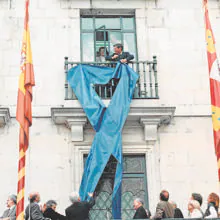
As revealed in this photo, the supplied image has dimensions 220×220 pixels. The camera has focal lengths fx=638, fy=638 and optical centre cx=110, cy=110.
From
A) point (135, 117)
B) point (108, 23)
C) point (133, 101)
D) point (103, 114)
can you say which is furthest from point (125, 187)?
point (108, 23)

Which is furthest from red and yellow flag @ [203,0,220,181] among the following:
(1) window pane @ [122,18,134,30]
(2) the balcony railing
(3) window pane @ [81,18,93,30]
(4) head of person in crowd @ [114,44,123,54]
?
(3) window pane @ [81,18,93,30]

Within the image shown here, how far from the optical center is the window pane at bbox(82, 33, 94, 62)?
15538 mm

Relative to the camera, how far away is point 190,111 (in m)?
14.9

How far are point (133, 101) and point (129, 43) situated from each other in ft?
6.02

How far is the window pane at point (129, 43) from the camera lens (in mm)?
15742

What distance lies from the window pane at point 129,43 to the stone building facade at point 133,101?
0.08ft

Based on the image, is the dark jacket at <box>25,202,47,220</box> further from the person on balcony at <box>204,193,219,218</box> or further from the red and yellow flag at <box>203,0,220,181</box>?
the red and yellow flag at <box>203,0,220,181</box>

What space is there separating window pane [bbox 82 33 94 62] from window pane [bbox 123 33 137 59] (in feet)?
2.73

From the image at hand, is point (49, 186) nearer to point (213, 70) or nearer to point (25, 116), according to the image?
point (25, 116)

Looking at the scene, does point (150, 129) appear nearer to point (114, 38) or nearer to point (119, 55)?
point (119, 55)

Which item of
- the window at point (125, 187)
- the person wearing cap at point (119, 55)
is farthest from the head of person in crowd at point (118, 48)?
the window at point (125, 187)

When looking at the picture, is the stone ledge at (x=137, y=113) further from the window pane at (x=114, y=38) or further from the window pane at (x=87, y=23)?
the window pane at (x=87, y=23)

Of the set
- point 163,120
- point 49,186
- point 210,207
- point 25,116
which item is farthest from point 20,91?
point 210,207

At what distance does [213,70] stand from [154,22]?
2.82m
